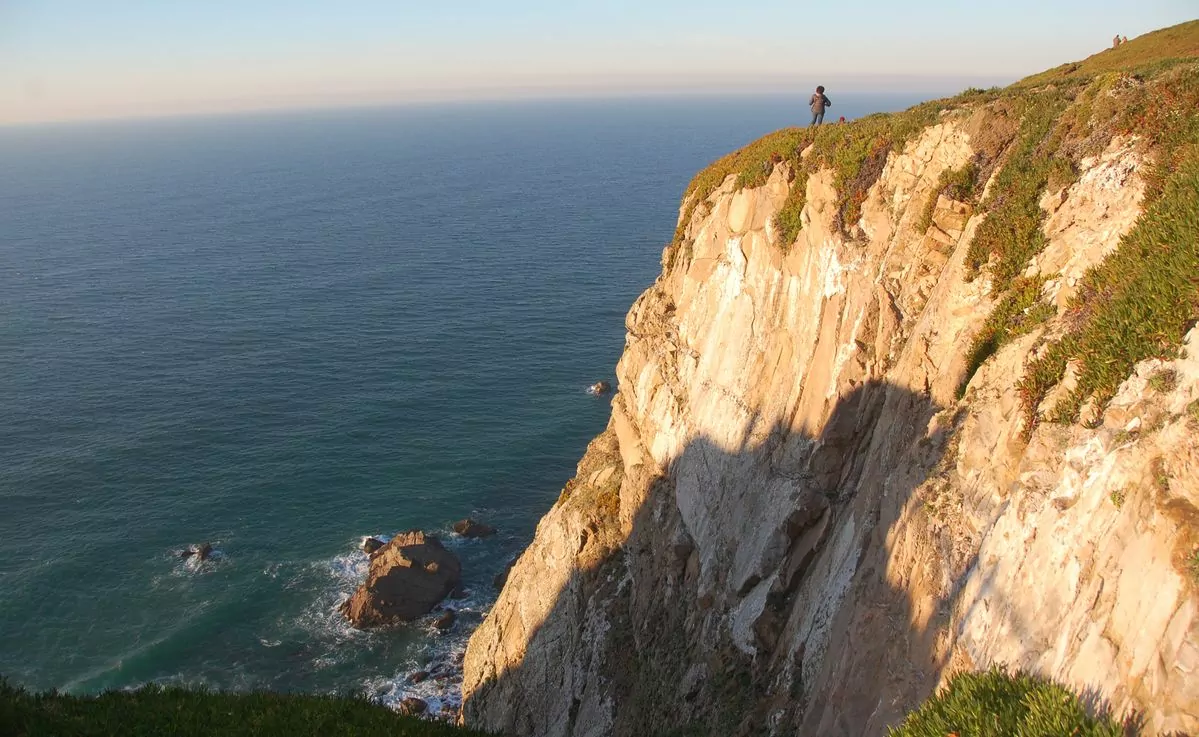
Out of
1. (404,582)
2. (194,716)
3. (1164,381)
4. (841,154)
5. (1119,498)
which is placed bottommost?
(404,582)

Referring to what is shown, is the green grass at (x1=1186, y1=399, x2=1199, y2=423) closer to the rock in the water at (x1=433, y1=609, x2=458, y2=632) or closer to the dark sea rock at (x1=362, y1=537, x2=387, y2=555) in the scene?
the rock in the water at (x1=433, y1=609, x2=458, y2=632)

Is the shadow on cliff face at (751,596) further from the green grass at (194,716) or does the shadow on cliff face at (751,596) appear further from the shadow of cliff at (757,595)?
the green grass at (194,716)

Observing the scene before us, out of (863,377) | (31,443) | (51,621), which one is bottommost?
(51,621)

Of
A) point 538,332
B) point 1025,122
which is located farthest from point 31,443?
point 1025,122

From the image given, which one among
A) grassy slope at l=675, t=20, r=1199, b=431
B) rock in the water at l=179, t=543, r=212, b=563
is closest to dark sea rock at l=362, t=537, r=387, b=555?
rock in the water at l=179, t=543, r=212, b=563

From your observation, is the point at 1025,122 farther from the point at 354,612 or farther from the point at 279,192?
the point at 279,192

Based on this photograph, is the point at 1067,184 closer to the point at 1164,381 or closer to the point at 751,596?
the point at 1164,381

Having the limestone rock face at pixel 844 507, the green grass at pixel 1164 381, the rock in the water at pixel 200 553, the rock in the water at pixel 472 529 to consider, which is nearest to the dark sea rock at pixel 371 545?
the rock in the water at pixel 472 529

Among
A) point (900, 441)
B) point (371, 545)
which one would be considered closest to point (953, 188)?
point (900, 441)
